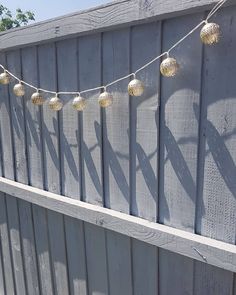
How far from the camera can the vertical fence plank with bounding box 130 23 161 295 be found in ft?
3.94

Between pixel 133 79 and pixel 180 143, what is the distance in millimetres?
290

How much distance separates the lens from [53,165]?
1.67 meters

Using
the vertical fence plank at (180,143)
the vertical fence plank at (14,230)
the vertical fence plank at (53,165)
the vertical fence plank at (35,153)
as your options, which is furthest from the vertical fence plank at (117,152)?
the vertical fence plank at (14,230)

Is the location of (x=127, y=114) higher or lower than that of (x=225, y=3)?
lower

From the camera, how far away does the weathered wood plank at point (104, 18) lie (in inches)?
42.1

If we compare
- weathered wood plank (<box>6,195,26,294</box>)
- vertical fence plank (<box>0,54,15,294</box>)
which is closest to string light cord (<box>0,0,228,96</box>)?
vertical fence plank (<box>0,54,15,294</box>)

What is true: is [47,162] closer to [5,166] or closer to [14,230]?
[5,166]

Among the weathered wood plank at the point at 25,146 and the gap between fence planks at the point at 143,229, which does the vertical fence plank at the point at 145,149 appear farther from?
the weathered wood plank at the point at 25,146

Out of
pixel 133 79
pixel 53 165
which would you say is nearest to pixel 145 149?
pixel 133 79

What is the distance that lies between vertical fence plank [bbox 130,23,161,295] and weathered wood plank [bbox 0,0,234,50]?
5 cm

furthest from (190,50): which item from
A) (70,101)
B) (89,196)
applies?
(89,196)

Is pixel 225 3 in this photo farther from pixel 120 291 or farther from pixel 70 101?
pixel 120 291

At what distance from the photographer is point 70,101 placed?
1505mm

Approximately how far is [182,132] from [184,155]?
0.26ft
